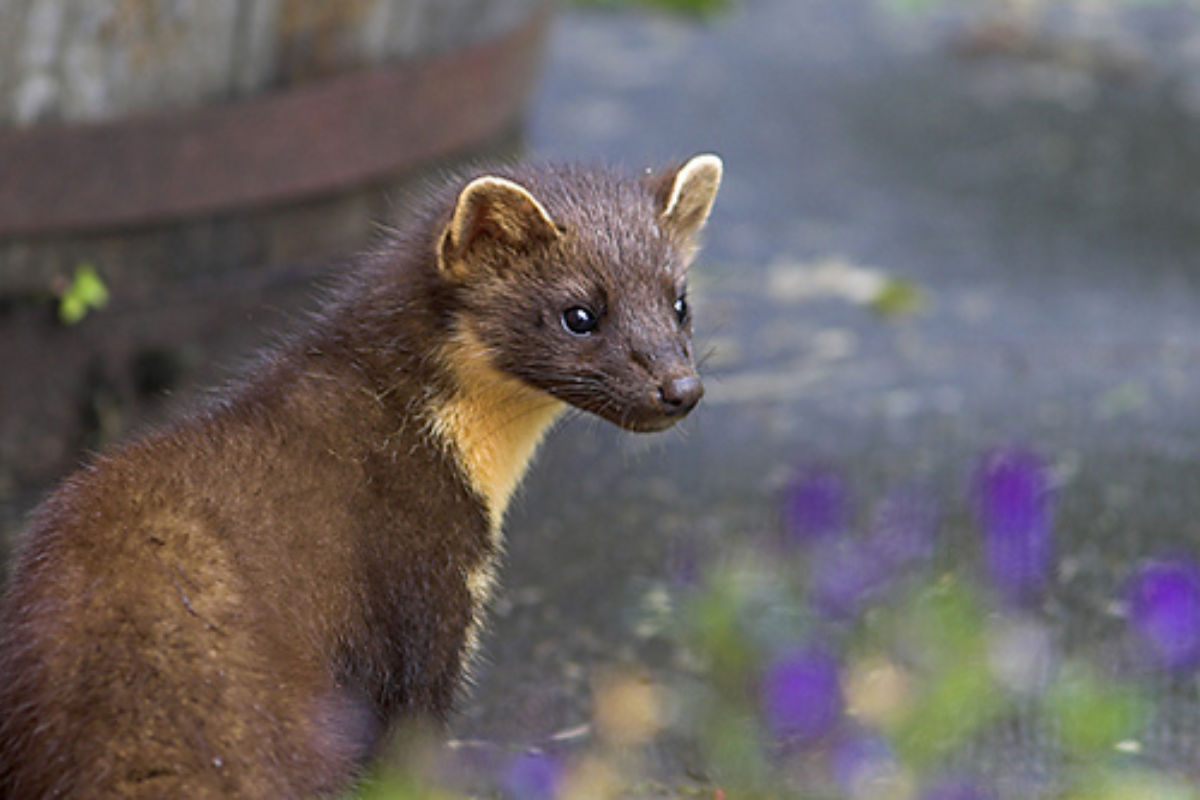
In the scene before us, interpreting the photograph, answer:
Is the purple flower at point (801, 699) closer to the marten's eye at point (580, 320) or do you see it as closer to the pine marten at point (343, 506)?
the pine marten at point (343, 506)

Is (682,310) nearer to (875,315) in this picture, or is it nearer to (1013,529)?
(1013,529)

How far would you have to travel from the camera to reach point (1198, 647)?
3309 mm

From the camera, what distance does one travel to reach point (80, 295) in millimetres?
4832

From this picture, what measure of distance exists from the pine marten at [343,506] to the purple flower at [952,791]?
0.80m

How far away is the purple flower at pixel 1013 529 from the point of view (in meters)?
3.43

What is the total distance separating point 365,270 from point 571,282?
0.49m

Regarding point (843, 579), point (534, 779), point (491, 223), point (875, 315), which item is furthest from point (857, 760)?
point (875, 315)

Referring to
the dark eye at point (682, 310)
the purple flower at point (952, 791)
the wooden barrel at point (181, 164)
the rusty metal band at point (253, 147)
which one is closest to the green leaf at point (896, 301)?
the rusty metal band at point (253, 147)

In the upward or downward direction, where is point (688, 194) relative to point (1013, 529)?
upward

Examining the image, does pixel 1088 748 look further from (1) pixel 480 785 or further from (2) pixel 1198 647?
(1) pixel 480 785

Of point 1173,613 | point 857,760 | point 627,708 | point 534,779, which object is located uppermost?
point 1173,613

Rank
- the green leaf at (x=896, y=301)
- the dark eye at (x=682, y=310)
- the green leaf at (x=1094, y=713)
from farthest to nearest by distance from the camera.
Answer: the green leaf at (x=896, y=301) < the dark eye at (x=682, y=310) < the green leaf at (x=1094, y=713)

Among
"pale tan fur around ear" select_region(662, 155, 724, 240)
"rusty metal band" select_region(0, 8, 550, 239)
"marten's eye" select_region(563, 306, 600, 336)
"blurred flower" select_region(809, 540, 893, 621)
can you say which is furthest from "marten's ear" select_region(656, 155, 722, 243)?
"rusty metal band" select_region(0, 8, 550, 239)

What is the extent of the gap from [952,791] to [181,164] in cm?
270
